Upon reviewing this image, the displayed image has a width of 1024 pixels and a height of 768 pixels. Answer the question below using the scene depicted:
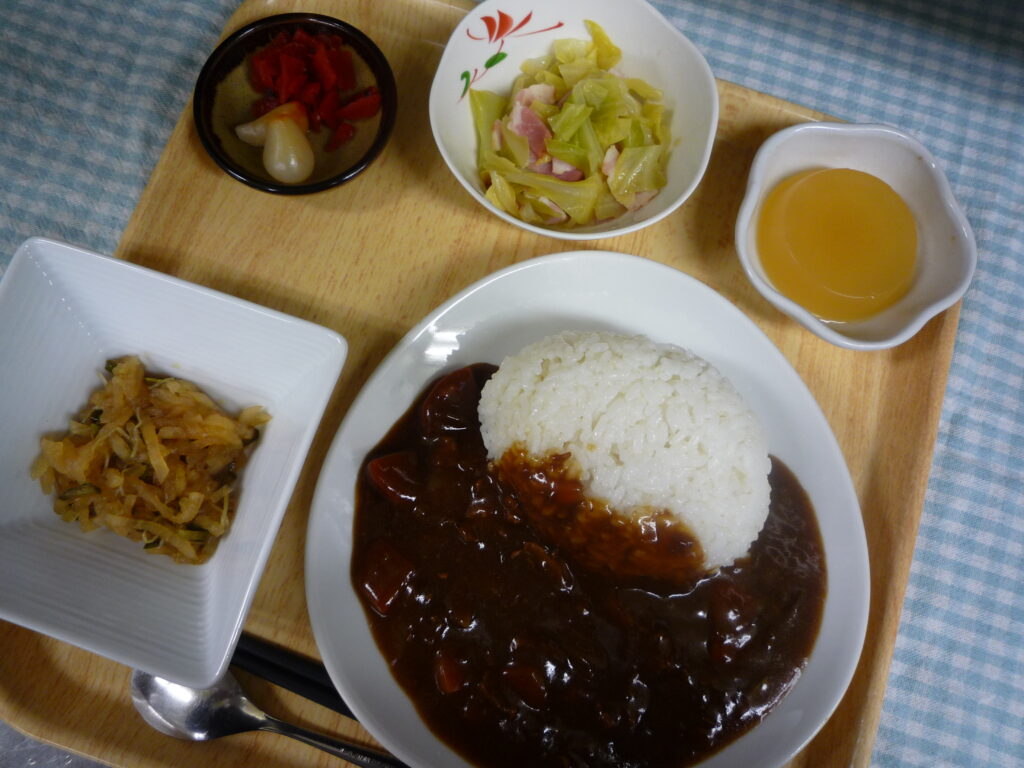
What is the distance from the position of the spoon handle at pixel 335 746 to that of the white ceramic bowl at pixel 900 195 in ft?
4.49

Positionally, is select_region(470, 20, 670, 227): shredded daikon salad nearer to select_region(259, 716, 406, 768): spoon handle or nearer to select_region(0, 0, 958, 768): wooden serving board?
select_region(0, 0, 958, 768): wooden serving board

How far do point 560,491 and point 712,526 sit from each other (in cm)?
35

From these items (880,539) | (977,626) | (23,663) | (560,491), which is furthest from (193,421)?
(977,626)

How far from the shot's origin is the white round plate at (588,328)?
1.59 m

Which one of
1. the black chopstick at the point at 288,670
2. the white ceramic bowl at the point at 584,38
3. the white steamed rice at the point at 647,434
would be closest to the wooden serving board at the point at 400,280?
the black chopstick at the point at 288,670

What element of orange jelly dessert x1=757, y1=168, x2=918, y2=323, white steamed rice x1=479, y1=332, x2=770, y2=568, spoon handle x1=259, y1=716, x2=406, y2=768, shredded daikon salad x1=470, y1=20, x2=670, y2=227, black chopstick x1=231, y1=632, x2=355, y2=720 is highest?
shredded daikon salad x1=470, y1=20, x2=670, y2=227

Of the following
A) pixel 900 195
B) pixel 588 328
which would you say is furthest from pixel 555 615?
pixel 900 195

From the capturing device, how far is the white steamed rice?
5.54 ft

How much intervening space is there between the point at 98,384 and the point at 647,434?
1282 mm

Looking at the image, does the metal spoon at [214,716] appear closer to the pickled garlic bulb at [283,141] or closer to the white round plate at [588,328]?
the white round plate at [588,328]

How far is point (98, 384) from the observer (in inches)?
67.6

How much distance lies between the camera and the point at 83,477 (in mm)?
1600

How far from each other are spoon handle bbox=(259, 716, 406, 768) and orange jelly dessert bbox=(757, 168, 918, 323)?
1.44 metres

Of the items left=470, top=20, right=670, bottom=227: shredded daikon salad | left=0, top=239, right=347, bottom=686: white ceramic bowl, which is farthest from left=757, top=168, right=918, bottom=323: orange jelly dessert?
left=0, top=239, right=347, bottom=686: white ceramic bowl
